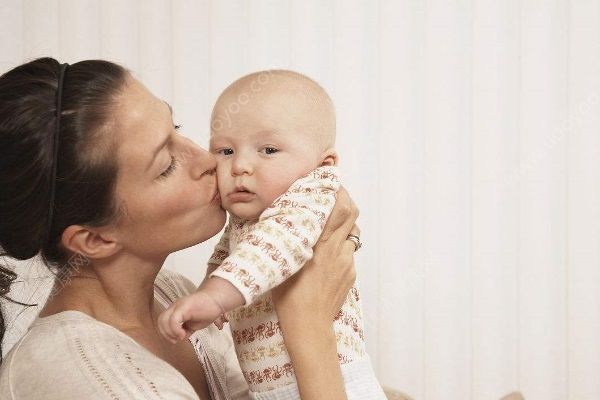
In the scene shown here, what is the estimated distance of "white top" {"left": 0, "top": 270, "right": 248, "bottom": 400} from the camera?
1.32m

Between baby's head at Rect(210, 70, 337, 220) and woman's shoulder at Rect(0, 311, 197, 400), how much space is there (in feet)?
1.29

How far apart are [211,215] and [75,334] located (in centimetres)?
41

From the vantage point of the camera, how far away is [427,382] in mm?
2912

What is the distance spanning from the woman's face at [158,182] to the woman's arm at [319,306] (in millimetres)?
243

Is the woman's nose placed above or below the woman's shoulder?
above

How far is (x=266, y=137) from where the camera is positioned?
1.66m

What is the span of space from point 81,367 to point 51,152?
421 millimetres

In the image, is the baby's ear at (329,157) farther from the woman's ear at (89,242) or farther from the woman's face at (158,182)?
the woman's ear at (89,242)

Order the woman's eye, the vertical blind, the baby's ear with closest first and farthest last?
the woman's eye, the baby's ear, the vertical blind

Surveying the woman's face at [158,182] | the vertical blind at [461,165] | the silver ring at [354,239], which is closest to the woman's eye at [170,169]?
the woman's face at [158,182]

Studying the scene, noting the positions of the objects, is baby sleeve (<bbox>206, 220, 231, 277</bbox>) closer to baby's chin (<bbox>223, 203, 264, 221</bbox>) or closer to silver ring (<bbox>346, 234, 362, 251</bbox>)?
baby's chin (<bbox>223, 203, 264, 221</bbox>)

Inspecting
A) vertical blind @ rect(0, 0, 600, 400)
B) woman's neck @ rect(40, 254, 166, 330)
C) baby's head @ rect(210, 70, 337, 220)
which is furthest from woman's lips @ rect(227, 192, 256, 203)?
vertical blind @ rect(0, 0, 600, 400)

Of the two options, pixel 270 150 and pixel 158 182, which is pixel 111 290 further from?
pixel 270 150

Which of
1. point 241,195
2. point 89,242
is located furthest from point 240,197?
point 89,242
